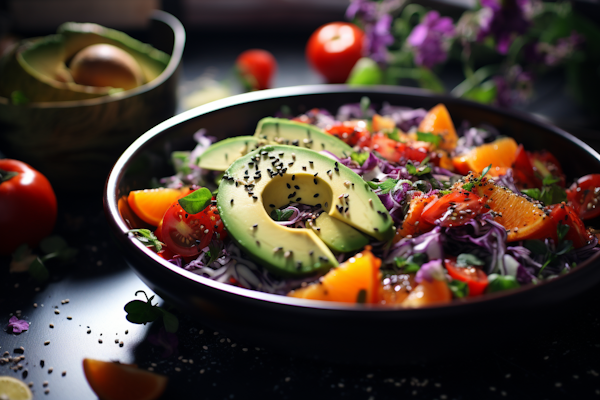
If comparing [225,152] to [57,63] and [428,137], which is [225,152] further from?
[57,63]

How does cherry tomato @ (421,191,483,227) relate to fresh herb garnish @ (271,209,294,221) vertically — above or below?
above

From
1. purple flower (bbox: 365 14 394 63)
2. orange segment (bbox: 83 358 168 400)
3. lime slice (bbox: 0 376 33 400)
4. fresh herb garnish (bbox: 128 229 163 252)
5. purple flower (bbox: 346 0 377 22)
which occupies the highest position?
purple flower (bbox: 346 0 377 22)

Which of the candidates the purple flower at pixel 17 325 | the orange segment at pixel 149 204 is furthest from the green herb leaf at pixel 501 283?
the purple flower at pixel 17 325

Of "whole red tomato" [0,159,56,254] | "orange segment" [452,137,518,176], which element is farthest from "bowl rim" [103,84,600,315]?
"whole red tomato" [0,159,56,254]

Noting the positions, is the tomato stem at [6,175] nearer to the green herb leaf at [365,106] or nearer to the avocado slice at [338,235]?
the avocado slice at [338,235]

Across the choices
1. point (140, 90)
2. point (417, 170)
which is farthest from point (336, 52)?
point (417, 170)

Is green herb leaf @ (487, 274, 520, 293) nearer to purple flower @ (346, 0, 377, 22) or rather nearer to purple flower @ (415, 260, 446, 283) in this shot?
purple flower @ (415, 260, 446, 283)

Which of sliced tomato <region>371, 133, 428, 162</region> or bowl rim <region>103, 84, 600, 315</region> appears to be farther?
sliced tomato <region>371, 133, 428, 162</region>
